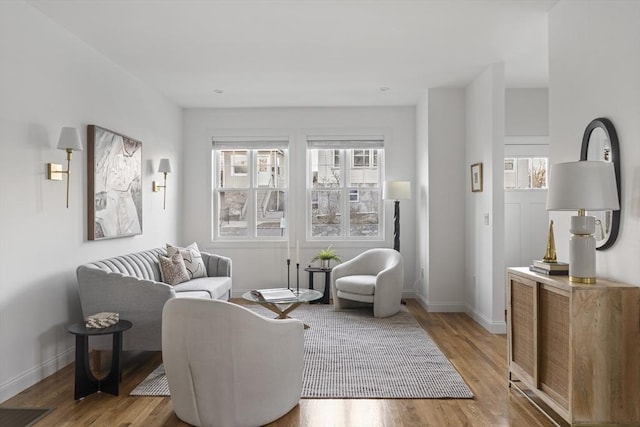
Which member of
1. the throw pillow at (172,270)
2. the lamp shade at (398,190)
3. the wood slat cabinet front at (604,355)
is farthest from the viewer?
the lamp shade at (398,190)

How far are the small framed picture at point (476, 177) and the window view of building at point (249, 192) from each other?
8.71 feet

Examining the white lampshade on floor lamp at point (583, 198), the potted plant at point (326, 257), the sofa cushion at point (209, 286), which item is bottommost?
the sofa cushion at point (209, 286)

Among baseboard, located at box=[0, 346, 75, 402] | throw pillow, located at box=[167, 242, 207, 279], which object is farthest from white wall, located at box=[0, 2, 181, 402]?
throw pillow, located at box=[167, 242, 207, 279]

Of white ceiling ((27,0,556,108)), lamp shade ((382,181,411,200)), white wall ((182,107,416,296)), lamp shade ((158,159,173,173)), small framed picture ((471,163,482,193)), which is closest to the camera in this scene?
white ceiling ((27,0,556,108))

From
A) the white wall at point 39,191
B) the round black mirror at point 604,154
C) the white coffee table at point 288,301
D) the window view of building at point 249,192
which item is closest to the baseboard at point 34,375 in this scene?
the white wall at point 39,191

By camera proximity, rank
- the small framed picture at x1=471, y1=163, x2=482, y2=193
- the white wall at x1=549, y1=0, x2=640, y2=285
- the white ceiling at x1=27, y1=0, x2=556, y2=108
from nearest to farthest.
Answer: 1. the white wall at x1=549, y1=0, x2=640, y2=285
2. the white ceiling at x1=27, y1=0, x2=556, y2=108
3. the small framed picture at x1=471, y1=163, x2=482, y2=193

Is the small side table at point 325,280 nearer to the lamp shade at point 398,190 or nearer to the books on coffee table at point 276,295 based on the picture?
the lamp shade at point 398,190

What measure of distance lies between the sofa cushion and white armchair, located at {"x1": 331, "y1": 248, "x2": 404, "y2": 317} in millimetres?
1382

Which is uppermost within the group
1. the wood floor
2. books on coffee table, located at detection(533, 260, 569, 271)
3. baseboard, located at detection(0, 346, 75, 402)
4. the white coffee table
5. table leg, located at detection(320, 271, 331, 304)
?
books on coffee table, located at detection(533, 260, 569, 271)

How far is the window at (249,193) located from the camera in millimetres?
6980

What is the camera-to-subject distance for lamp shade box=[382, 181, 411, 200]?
6.23 m

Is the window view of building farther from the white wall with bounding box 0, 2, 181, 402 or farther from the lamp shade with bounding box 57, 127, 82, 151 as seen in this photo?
the lamp shade with bounding box 57, 127, 82, 151

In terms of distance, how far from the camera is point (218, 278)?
5449mm

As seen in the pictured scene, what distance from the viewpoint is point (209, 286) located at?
4.85 m
